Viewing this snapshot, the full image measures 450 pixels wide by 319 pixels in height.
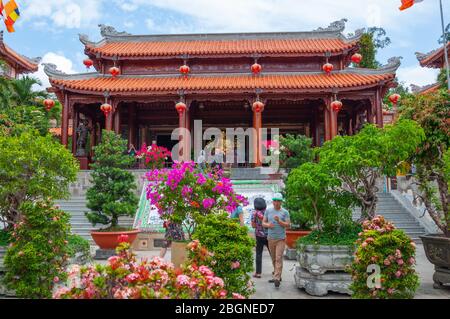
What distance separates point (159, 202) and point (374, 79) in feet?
39.3

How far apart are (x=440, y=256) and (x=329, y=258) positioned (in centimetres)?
167

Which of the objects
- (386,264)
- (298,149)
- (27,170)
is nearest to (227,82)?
(298,149)

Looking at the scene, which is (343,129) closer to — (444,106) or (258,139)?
(258,139)

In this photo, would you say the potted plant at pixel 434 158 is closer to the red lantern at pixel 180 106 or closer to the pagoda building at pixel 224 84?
the pagoda building at pixel 224 84

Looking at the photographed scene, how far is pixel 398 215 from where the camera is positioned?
10.9m

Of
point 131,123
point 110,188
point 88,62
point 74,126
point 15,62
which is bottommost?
point 110,188

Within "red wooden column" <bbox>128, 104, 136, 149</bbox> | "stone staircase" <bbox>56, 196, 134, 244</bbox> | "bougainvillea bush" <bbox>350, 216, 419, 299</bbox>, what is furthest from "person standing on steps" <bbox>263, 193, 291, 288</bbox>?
"red wooden column" <bbox>128, 104, 136, 149</bbox>

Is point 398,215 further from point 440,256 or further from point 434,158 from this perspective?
point 440,256

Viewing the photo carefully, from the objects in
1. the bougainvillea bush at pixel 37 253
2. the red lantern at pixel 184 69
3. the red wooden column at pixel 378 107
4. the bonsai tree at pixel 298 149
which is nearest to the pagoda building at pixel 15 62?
the red lantern at pixel 184 69

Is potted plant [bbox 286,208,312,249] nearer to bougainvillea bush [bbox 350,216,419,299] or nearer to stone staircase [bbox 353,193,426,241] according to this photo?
stone staircase [bbox 353,193,426,241]

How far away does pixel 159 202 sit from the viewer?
19.3ft
